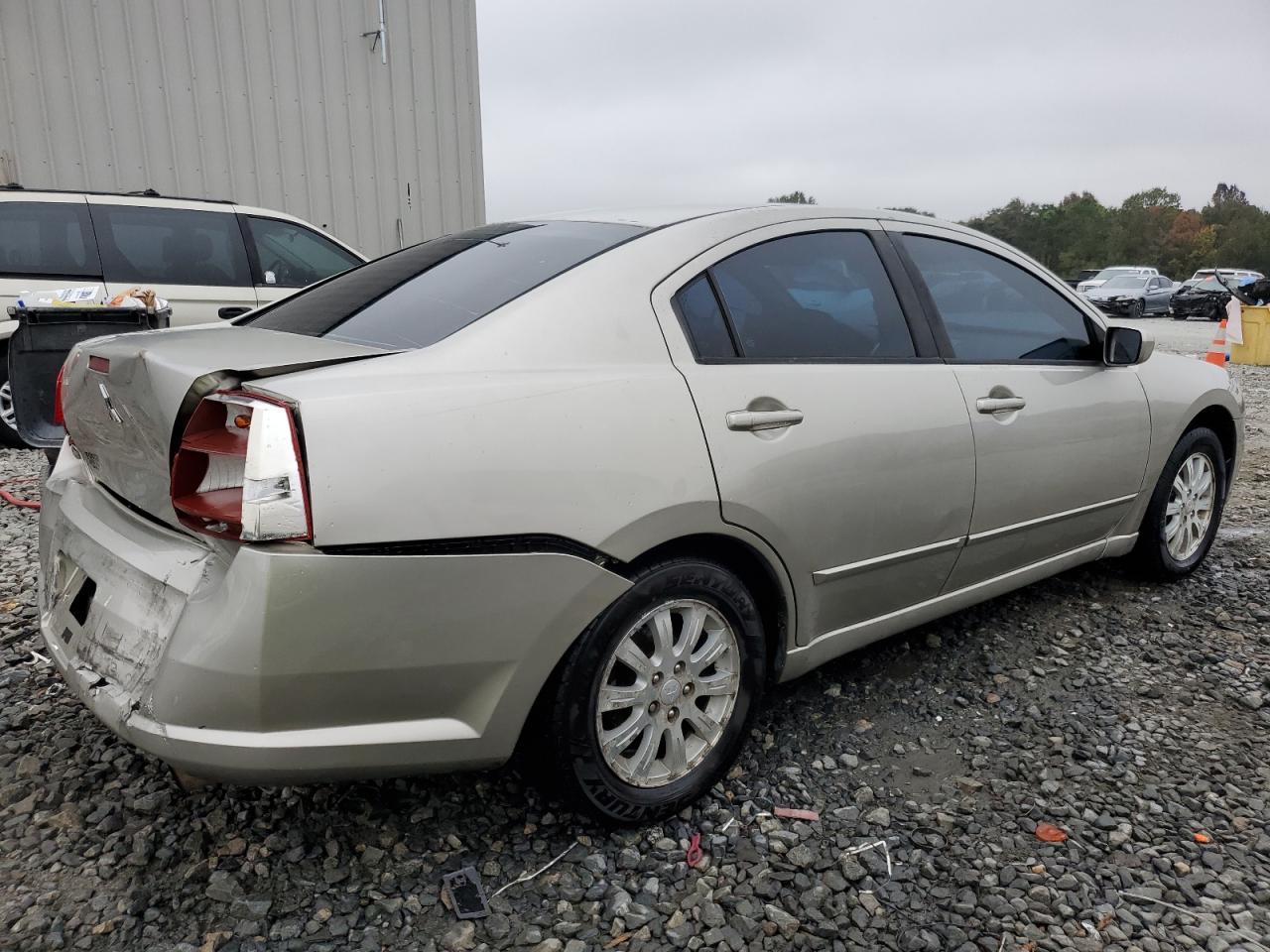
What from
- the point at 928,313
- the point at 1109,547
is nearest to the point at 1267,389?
the point at 1109,547

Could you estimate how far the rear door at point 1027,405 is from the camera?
9.27 feet

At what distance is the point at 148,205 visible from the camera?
6.36 m

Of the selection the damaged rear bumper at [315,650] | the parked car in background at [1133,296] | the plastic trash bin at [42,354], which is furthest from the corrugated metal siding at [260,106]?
the parked car in background at [1133,296]

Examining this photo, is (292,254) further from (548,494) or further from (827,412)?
(548,494)

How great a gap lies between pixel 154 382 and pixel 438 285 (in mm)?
739

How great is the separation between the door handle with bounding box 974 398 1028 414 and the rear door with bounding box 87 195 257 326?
5192 mm

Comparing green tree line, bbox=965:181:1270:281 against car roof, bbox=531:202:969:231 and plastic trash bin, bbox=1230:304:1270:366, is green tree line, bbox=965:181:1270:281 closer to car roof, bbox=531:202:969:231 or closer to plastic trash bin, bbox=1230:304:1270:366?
plastic trash bin, bbox=1230:304:1270:366

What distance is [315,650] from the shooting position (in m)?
1.65

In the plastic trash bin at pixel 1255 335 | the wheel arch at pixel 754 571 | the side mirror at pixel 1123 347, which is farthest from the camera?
the plastic trash bin at pixel 1255 335

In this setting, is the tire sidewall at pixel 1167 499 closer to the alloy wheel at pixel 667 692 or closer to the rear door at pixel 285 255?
the alloy wheel at pixel 667 692

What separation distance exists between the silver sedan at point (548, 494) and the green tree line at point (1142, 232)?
64.9 meters

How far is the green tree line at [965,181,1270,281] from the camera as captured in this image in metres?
63.5

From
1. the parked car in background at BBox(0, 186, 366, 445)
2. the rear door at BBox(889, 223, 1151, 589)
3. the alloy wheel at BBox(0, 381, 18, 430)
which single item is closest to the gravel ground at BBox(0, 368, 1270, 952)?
the rear door at BBox(889, 223, 1151, 589)

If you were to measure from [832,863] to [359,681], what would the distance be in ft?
3.85
